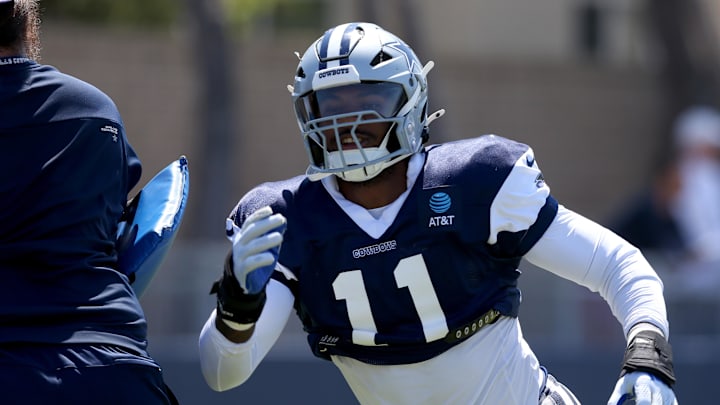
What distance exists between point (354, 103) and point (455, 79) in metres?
11.5

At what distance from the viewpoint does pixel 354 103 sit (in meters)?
3.55

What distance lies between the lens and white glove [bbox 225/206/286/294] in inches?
121

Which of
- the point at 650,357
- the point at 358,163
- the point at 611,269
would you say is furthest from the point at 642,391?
the point at 358,163

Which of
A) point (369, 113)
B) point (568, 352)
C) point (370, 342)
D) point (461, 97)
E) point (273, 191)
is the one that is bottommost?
point (461, 97)

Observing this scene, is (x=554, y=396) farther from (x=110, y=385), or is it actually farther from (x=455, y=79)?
(x=455, y=79)

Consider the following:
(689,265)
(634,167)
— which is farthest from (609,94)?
(689,265)

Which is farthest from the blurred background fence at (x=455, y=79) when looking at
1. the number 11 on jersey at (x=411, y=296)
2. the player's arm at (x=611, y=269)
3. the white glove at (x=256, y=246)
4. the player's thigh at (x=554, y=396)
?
the white glove at (x=256, y=246)

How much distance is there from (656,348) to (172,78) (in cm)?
1087

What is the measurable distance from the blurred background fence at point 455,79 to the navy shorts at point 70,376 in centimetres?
530

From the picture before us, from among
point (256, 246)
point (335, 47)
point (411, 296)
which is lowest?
point (411, 296)

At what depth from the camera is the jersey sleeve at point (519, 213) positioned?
11.5 feet

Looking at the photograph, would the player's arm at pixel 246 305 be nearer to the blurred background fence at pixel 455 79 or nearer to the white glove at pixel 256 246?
the white glove at pixel 256 246

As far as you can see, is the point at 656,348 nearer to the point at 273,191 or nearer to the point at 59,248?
the point at 273,191

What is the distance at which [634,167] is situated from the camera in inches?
627
